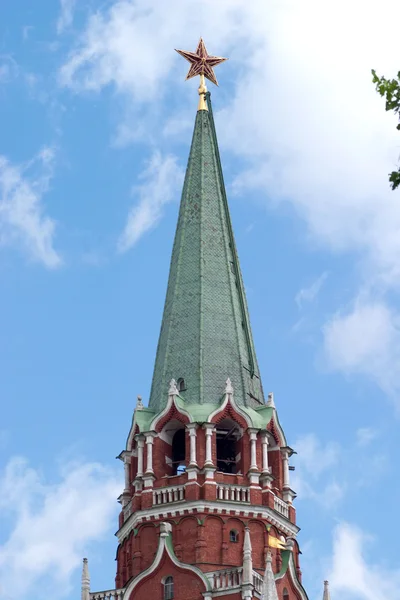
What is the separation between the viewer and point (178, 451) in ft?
178

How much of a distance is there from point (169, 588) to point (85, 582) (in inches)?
135

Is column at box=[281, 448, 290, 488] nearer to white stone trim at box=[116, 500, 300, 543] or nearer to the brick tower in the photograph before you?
the brick tower

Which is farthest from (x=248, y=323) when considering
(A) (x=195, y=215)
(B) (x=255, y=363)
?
(A) (x=195, y=215)

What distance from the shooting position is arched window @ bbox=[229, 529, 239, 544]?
5027cm

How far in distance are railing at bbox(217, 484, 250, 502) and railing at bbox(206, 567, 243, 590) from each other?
3.51 metres

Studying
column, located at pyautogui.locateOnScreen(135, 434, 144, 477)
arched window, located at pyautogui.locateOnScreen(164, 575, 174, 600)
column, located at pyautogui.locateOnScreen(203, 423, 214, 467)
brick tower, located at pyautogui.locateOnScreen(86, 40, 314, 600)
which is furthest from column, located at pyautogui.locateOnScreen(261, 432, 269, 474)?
arched window, located at pyautogui.locateOnScreen(164, 575, 174, 600)

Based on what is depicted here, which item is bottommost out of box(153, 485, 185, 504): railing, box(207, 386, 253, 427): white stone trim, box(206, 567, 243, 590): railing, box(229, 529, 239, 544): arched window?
box(206, 567, 243, 590): railing

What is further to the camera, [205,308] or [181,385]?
[205,308]

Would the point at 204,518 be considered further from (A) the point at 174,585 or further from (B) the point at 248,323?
(B) the point at 248,323

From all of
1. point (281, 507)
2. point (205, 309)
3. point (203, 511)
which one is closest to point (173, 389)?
point (205, 309)

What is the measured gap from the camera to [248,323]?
58.1 m

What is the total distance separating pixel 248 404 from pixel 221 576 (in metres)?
8.43

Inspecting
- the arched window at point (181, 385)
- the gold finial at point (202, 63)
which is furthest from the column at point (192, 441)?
the gold finial at point (202, 63)

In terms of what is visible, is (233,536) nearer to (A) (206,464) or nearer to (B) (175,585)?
(A) (206,464)
